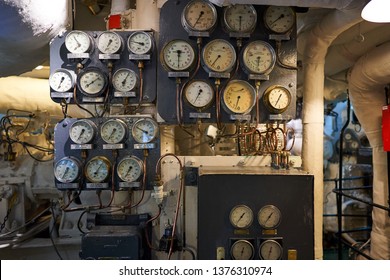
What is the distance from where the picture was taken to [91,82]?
1.48 metres

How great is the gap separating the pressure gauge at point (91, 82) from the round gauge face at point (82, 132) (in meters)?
0.16

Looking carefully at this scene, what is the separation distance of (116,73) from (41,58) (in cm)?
54

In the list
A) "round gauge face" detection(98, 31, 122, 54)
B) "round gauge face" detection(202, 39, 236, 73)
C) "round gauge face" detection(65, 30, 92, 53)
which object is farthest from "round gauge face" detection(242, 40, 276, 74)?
"round gauge face" detection(65, 30, 92, 53)

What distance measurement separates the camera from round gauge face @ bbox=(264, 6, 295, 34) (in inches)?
57.5

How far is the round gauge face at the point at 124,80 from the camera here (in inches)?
58.8

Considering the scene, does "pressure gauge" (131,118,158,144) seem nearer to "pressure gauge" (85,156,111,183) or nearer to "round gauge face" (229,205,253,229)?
"pressure gauge" (85,156,111,183)

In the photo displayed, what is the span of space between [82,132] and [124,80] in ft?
1.15

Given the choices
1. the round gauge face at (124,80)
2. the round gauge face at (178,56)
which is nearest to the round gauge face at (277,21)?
the round gauge face at (178,56)

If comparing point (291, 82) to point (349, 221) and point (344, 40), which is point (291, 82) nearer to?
point (344, 40)

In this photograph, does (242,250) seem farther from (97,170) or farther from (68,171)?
(68,171)

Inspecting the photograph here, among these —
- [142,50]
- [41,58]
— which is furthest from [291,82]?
[41,58]

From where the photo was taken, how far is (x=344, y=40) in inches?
75.9

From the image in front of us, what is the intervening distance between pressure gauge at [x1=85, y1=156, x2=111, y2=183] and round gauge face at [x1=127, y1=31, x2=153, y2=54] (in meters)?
0.60

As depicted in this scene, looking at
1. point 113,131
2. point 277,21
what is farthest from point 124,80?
point 277,21
